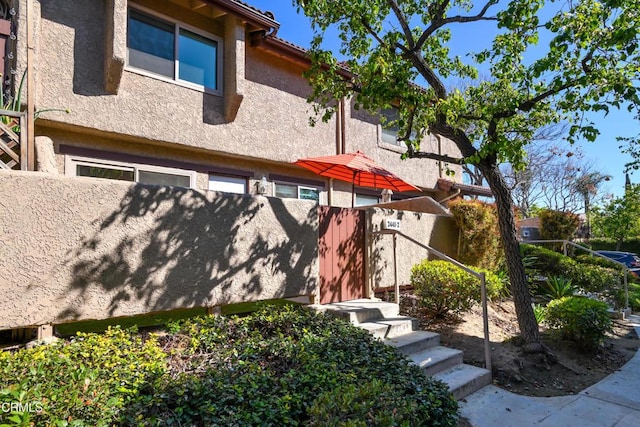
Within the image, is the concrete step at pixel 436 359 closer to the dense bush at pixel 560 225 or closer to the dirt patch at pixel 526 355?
the dirt patch at pixel 526 355

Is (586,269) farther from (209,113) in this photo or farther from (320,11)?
(209,113)

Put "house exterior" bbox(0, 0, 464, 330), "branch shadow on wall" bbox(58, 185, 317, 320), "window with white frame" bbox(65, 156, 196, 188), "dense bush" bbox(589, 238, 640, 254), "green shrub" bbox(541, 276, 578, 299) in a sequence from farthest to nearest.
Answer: "dense bush" bbox(589, 238, 640, 254)
"green shrub" bbox(541, 276, 578, 299)
"window with white frame" bbox(65, 156, 196, 188)
"branch shadow on wall" bbox(58, 185, 317, 320)
"house exterior" bbox(0, 0, 464, 330)

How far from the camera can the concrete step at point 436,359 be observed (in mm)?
5059

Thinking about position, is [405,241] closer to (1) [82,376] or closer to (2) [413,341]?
(2) [413,341]

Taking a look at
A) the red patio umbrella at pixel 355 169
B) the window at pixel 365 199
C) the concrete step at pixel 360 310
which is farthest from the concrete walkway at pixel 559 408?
the window at pixel 365 199

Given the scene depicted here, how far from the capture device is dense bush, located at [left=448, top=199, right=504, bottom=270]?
956 cm

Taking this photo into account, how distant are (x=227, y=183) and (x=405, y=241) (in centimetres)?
448

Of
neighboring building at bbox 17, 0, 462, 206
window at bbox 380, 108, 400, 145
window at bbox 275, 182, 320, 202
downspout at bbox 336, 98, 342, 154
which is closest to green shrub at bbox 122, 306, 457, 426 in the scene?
neighboring building at bbox 17, 0, 462, 206

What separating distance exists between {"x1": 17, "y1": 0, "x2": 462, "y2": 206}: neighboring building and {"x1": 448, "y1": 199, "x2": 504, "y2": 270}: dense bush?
3643 millimetres

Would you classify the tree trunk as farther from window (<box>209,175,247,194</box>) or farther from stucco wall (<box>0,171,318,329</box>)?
window (<box>209,175,247,194</box>)

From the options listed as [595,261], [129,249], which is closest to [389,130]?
[595,261]

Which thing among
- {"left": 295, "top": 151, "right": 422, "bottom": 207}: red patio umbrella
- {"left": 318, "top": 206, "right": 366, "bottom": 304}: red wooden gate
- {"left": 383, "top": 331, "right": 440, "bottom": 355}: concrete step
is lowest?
{"left": 383, "top": 331, "right": 440, "bottom": 355}: concrete step

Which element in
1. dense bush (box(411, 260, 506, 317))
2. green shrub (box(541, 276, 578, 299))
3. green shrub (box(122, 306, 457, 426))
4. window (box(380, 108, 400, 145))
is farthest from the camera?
window (box(380, 108, 400, 145))

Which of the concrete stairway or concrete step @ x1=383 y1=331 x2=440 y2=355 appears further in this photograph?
concrete step @ x1=383 y1=331 x2=440 y2=355
